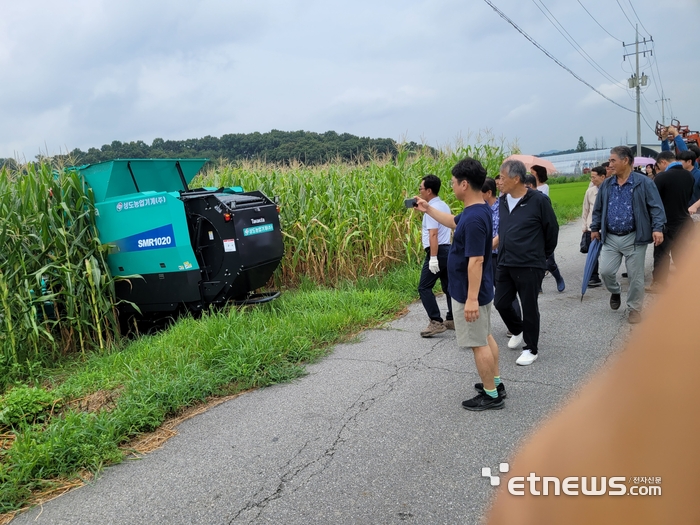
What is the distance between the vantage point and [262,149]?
18219 mm

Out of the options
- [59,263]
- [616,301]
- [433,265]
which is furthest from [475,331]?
[59,263]

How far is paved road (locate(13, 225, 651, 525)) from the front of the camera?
323cm

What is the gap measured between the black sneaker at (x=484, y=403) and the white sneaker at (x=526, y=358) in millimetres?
1030

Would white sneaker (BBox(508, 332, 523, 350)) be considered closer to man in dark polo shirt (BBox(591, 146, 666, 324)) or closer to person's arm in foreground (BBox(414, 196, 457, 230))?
man in dark polo shirt (BBox(591, 146, 666, 324))

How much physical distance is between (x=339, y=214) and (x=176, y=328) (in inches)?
169

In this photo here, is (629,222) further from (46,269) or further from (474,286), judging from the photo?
(46,269)

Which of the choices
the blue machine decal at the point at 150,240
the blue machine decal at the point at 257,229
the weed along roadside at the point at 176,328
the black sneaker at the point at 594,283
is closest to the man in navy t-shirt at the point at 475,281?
the weed along roadside at the point at 176,328

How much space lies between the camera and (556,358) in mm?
5453

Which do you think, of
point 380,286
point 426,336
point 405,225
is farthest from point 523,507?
→ point 405,225

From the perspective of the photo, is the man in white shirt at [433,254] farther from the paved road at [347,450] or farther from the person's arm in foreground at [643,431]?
the person's arm in foreground at [643,431]

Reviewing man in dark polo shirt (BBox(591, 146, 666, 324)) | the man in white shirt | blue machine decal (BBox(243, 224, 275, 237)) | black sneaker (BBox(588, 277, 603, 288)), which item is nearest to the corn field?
blue machine decal (BBox(243, 224, 275, 237))

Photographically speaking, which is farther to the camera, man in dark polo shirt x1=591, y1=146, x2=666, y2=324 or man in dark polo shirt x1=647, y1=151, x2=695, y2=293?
man in dark polo shirt x1=647, y1=151, x2=695, y2=293

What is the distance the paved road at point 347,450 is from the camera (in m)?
3.23

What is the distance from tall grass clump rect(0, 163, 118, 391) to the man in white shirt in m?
3.99
